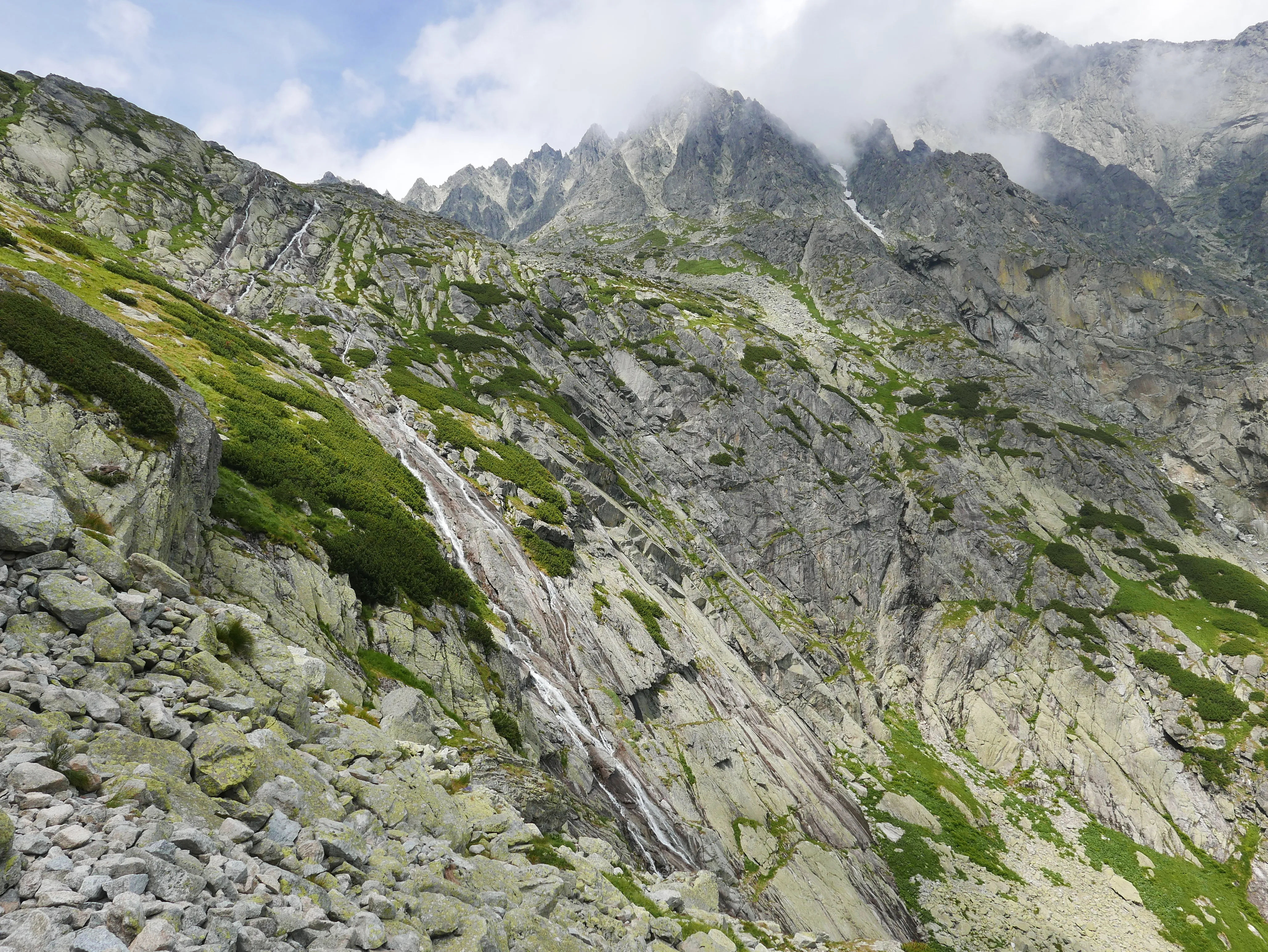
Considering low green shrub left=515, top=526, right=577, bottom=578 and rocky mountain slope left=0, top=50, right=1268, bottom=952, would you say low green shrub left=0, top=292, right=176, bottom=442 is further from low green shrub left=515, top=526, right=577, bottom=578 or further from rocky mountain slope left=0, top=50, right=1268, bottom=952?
low green shrub left=515, top=526, right=577, bottom=578

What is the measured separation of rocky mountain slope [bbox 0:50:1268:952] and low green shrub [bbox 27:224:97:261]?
1.20 feet

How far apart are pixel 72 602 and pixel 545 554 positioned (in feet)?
98.1

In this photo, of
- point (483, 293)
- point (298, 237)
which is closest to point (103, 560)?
point (483, 293)

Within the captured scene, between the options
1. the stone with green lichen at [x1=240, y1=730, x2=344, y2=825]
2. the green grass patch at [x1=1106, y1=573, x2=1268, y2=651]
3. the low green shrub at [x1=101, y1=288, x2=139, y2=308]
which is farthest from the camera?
the green grass patch at [x1=1106, y1=573, x2=1268, y2=651]

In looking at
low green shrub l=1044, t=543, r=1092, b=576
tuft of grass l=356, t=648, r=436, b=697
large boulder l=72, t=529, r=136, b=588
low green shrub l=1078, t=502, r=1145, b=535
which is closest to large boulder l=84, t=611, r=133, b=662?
large boulder l=72, t=529, r=136, b=588

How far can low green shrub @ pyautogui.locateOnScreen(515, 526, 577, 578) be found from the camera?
1465 inches

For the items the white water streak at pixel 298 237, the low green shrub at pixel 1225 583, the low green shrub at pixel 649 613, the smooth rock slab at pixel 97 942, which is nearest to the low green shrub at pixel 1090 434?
the low green shrub at pixel 1225 583

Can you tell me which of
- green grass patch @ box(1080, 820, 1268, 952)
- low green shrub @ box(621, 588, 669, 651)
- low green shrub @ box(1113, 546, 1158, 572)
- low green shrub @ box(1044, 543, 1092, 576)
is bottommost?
green grass patch @ box(1080, 820, 1268, 952)

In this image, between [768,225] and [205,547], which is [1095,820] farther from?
[768,225]

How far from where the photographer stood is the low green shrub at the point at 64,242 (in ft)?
137

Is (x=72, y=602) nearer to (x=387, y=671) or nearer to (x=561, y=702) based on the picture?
(x=387, y=671)

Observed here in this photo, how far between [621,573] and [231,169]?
404 ft

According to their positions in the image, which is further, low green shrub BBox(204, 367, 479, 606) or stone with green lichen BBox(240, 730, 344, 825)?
low green shrub BBox(204, 367, 479, 606)

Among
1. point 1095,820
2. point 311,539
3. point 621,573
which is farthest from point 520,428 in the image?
point 1095,820
